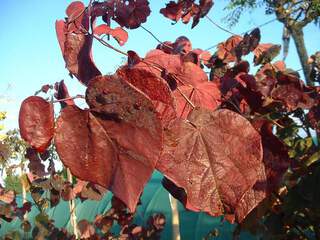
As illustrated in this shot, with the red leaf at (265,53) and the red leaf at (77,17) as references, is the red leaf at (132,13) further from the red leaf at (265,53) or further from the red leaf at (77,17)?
the red leaf at (265,53)

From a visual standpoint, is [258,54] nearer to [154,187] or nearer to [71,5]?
[71,5]

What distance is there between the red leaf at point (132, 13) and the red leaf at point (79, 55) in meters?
0.20

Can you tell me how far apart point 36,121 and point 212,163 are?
23cm

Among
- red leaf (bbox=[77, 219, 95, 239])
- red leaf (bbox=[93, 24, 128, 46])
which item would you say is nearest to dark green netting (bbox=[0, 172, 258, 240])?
red leaf (bbox=[77, 219, 95, 239])

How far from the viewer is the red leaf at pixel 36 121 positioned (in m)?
0.53

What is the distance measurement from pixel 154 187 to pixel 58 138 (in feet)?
25.5

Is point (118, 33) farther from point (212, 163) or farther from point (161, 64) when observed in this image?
point (212, 163)

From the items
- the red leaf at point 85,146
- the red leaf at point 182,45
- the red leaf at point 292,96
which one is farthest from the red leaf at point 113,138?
the red leaf at point 292,96

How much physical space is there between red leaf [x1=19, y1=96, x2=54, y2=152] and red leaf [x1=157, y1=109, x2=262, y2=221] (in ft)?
0.51

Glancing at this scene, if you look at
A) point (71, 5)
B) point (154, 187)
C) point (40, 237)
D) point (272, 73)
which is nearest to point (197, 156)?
point (71, 5)

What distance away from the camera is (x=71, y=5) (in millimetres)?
749

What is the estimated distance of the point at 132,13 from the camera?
86 cm

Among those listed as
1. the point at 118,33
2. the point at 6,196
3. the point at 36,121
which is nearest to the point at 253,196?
the point at 36,121

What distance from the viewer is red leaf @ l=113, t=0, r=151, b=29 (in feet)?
2.74
